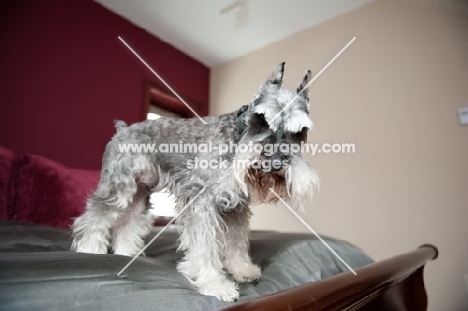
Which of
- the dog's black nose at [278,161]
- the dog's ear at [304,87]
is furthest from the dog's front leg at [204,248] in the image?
the dog's ear at [304,87]

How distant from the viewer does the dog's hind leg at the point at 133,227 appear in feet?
5.06

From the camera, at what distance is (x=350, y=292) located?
0.78m

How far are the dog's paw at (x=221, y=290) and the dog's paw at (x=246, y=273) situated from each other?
0.42 ft

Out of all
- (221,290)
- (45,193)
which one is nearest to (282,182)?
(221,290)

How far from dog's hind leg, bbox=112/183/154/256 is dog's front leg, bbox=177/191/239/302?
1.39ft

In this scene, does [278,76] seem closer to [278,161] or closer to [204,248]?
[278,161]

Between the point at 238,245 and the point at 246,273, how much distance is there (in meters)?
0.14

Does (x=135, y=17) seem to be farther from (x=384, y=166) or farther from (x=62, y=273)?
(x=62, y=273)

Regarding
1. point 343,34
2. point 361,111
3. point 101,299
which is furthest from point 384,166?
point 101,299

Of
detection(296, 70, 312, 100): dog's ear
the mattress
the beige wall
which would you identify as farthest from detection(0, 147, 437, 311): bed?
the beige wall

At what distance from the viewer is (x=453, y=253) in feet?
8.29

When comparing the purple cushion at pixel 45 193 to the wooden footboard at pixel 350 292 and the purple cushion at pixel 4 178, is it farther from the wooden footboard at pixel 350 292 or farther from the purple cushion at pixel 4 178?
the wooden footboard at pixel 350 292

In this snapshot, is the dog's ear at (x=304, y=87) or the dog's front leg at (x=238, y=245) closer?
the dog's ear at (x=304, y=87)

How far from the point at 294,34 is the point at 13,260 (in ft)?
9.76
